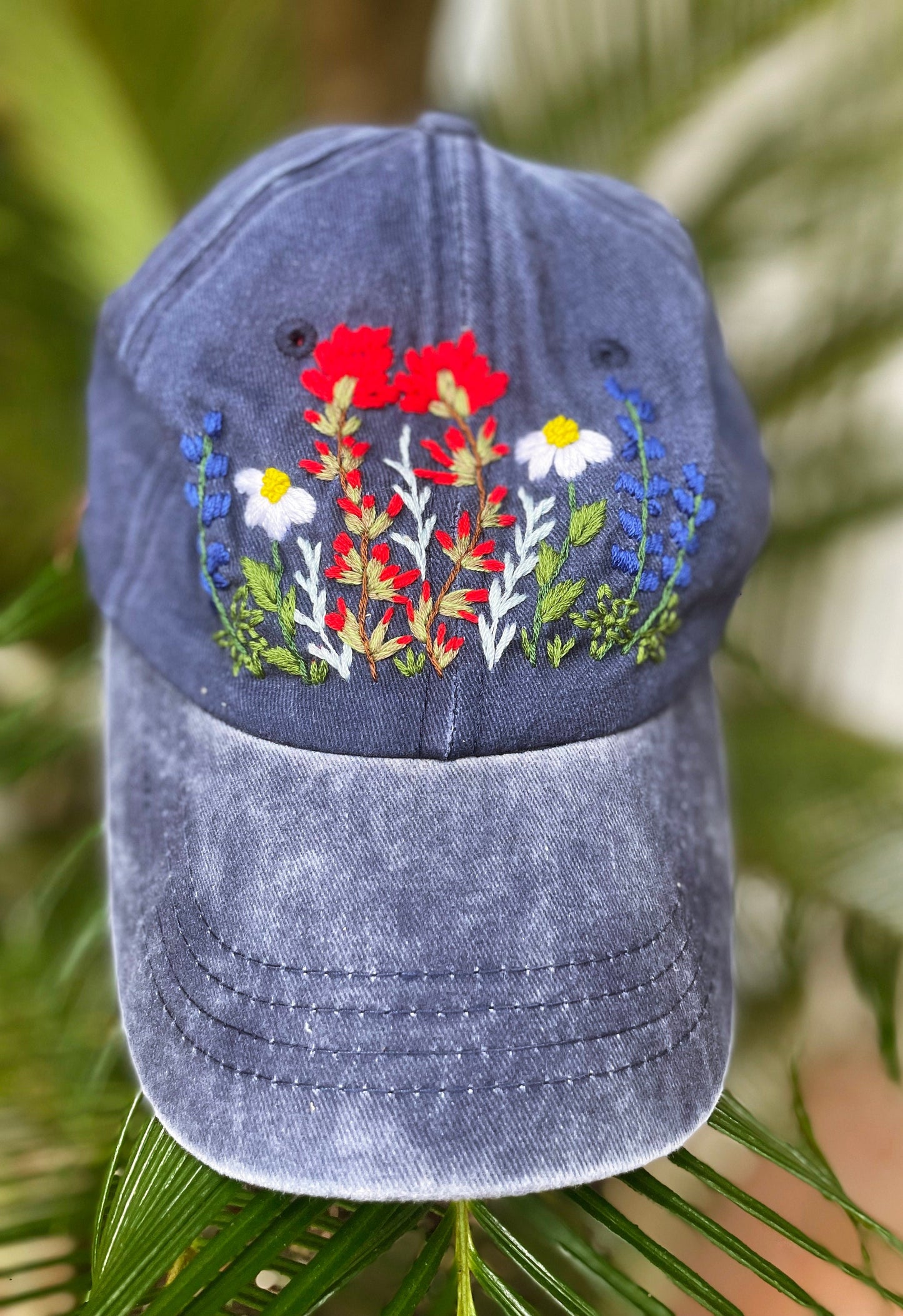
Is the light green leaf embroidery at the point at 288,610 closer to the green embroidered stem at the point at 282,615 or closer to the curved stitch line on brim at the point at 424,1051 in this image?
the green embroidered stem at the point at 282,615

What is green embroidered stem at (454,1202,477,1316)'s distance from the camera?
456 mm

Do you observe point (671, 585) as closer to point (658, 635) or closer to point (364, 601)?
point (658, 635)

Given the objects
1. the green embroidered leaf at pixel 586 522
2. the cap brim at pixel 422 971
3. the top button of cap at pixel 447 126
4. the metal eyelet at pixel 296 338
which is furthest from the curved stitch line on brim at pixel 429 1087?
the top button of cap at pixel 447 126

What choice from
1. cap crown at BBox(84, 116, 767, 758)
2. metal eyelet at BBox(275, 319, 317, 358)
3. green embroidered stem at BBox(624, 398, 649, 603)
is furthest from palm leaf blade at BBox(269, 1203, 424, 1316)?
metal eyelet at BBox(275, 319, 317, 358)

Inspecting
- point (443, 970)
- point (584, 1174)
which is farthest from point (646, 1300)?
point (443, 970)

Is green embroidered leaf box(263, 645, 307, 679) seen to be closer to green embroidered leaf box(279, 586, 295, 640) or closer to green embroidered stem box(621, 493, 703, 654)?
green embroidered leaf box(279, 586, 295, 640)

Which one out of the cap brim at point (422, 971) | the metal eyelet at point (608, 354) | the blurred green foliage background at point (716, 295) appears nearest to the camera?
the cap brim at point (422, 971)

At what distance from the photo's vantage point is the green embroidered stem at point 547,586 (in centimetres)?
47

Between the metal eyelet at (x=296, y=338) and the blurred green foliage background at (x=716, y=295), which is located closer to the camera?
the metal eyelet at (x=296, y=338)

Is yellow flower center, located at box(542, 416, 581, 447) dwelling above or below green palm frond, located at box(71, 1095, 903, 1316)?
above

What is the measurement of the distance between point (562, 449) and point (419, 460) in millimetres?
79

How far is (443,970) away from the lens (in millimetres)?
435

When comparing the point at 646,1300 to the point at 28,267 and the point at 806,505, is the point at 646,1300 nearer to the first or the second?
the point at 806,505

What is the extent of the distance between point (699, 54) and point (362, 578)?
28.0 inches
